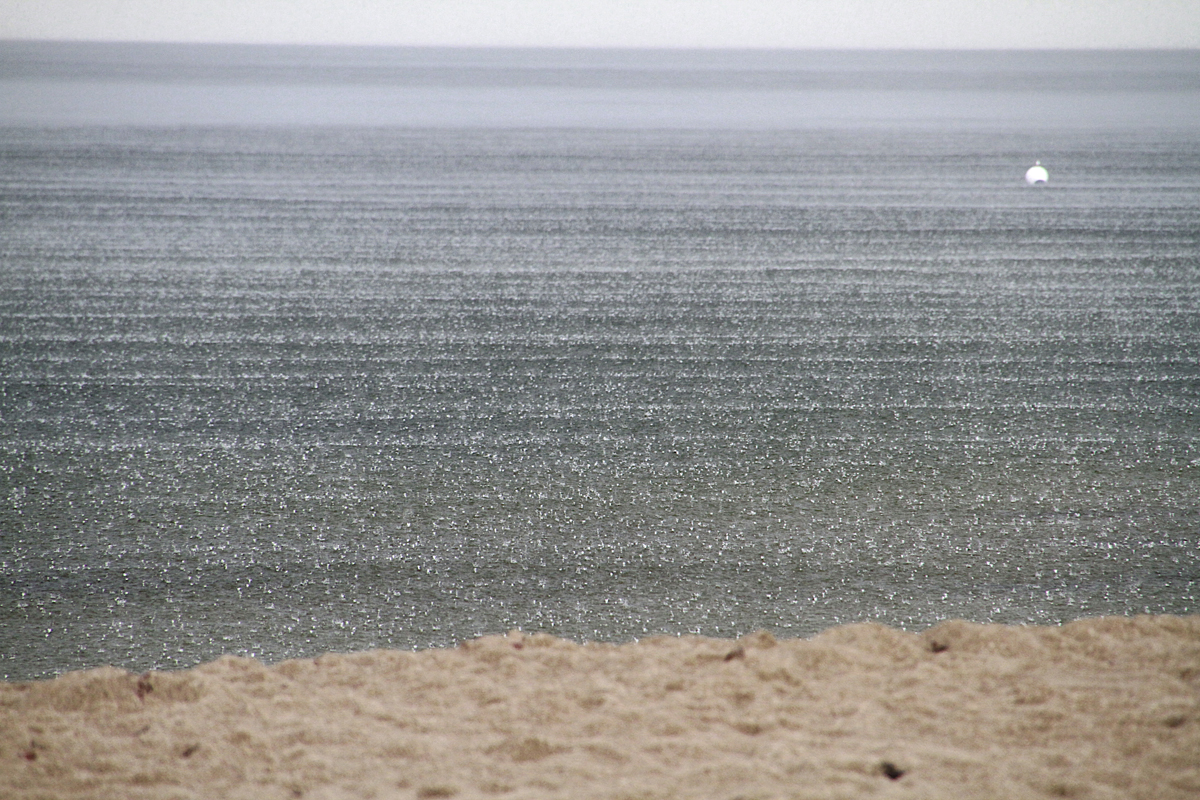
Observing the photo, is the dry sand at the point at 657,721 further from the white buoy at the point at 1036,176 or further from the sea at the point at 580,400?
the white buoy at the point at 1036,176

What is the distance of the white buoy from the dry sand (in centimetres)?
411

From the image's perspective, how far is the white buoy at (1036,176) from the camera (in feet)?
16.8

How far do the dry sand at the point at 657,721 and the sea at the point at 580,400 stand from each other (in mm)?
156

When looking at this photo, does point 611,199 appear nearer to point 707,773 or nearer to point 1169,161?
point 1169,161

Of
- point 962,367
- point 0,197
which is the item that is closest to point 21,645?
point 962,367

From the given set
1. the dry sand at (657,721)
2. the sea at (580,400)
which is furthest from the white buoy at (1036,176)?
the dry sand at (657,721)

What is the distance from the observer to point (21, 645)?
61.8 inches

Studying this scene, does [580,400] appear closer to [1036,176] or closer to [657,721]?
[657,721]

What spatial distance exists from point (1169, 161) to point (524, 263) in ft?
13.4

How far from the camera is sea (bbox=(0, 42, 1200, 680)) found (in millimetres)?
1720

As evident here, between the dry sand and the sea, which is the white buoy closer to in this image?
the sea

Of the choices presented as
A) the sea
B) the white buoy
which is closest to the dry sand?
the sea

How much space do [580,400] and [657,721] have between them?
1333mm

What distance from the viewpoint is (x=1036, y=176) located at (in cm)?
517
